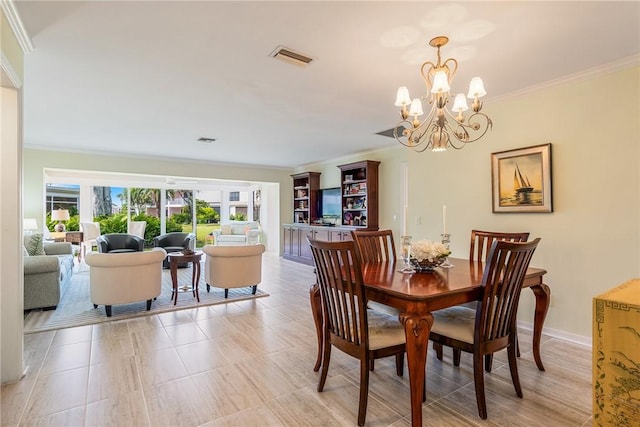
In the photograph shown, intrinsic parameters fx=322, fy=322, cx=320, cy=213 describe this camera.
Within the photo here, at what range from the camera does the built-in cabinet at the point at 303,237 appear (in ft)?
21.5

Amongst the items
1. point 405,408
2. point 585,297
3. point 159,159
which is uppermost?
point 159,159

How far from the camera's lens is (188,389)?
2.16 meters

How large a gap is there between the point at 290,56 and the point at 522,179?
2.52 metres

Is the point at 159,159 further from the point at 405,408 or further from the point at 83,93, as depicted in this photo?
the point at 405,408

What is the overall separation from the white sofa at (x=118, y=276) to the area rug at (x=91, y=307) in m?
0.17

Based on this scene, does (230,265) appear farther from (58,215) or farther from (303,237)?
(58,215)

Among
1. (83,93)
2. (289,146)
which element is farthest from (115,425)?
(289,146)

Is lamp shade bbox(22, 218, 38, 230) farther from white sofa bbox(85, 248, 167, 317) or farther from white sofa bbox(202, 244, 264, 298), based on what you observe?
white sofa bbox(202, 244, 264, 298)

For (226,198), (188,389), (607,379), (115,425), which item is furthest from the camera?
(226,198)

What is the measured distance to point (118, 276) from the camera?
3.58 m

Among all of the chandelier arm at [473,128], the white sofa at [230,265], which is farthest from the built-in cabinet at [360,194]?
the white sofa at [230,265]

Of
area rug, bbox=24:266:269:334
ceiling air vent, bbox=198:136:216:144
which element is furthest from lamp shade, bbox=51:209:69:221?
ceiling air vent, bbox=198:136:216:144

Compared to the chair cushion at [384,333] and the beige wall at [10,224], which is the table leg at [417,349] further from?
the beige wall at [10,224]

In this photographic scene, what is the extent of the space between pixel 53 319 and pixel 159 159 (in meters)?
4.00
